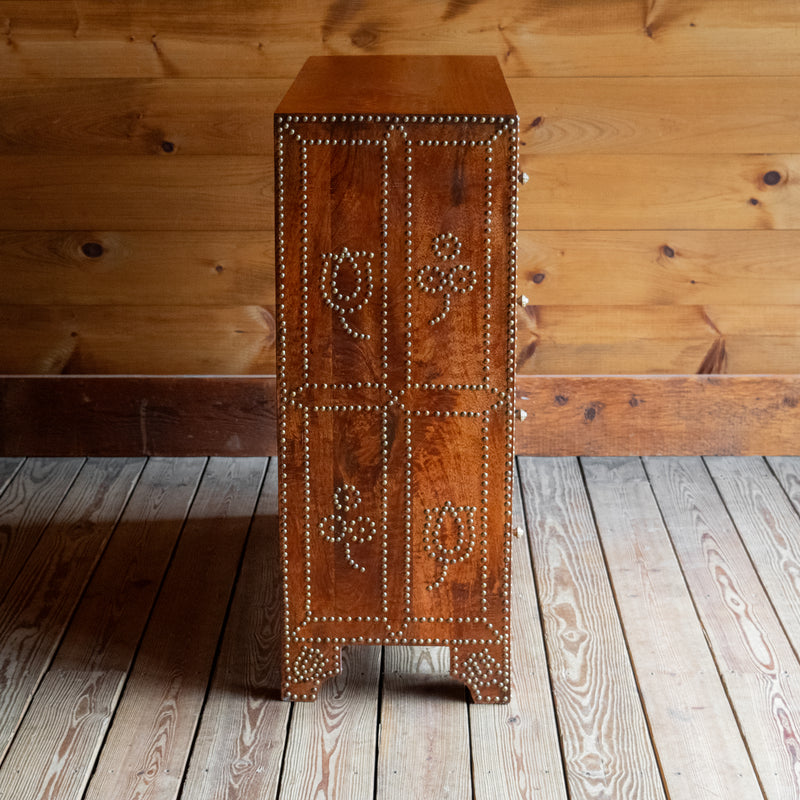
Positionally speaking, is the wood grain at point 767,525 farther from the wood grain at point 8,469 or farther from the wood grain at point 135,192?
the wood grain at point 8,469

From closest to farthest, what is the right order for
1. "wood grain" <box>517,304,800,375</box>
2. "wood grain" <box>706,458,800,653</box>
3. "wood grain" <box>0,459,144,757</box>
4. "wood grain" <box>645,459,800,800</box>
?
"wood grain" <box>645,459,800,800</box>, "wood grain" <box>0,459,144,757</box>, "wood grain" <box>706,458,800,653</box>, "wood grain" <box>517,304,800,375</box>

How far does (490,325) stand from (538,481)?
43.4 inches

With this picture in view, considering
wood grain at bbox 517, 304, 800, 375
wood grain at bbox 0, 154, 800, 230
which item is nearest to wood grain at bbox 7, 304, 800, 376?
wood grain at bbox 517, 304, 800, 375

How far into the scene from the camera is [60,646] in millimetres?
2020

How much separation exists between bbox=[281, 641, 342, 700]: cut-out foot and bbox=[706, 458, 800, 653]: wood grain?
883 mm

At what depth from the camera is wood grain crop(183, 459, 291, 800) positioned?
1674 mm

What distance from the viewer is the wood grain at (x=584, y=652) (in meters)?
1.70

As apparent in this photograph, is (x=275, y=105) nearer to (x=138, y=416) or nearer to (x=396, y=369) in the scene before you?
(x=138, y=416)

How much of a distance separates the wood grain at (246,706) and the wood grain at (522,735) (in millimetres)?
331

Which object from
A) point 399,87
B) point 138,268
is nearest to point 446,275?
point 399,87

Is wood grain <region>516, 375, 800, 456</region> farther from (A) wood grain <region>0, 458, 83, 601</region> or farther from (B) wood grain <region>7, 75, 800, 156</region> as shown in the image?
(A) wood grain <region>0, 458, 83, 601</region>

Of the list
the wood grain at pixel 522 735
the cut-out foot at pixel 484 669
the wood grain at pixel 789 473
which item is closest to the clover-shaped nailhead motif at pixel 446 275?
the wood grain at pixel 522 735

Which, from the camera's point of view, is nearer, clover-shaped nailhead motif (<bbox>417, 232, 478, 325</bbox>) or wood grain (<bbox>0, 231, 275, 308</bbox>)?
clover-shaped nailhead motif (<bbox>417, 232, 478, 325</bbox>)

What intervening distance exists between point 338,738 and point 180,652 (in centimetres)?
40
